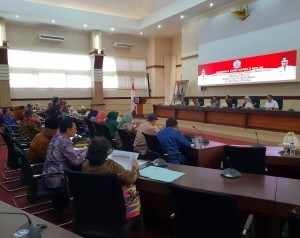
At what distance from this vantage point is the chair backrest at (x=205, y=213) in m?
1.34

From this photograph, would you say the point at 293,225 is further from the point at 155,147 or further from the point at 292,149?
the point at 155,147

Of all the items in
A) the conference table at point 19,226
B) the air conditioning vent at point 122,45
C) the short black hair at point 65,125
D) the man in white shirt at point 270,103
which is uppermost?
the air conditioning vent at point 122,45

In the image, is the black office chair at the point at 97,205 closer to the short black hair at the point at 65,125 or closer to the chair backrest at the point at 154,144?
the short black hair at the point at 65,125

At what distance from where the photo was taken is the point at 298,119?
6.00m

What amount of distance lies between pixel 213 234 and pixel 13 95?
1116 cm

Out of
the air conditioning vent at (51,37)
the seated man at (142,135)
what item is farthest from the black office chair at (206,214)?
the air conditioning vent at (51,37)

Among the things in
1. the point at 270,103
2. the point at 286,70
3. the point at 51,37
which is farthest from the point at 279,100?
the point at 51,37

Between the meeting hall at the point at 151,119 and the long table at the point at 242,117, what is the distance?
0.10ft

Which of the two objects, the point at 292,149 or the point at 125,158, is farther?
the point at 292,149

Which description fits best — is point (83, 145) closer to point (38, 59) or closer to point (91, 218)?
point (91, 218)

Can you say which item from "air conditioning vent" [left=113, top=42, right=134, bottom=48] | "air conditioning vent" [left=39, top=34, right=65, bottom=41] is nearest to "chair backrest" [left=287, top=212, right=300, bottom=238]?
"air conditioning vent" [left=39, top=34, right=65, bottom=41]

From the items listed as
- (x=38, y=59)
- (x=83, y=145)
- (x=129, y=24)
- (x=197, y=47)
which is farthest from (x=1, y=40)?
(x=83, y=145)

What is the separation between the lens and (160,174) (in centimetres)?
207

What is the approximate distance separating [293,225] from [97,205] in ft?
3.76
